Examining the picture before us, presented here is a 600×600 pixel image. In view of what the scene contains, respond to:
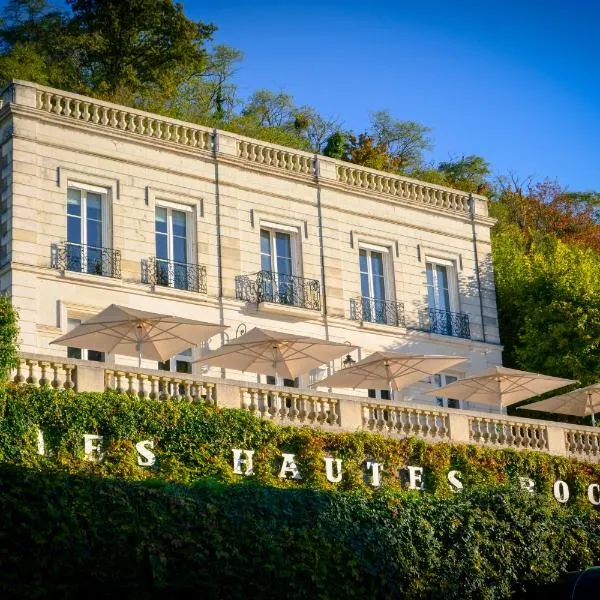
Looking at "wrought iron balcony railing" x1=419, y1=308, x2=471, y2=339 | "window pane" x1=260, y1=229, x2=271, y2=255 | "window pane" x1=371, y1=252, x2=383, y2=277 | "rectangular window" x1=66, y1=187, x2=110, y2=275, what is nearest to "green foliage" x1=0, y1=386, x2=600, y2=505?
"rectangular window" x1=66, y1=187, x2=110, y2=275

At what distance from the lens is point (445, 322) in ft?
121

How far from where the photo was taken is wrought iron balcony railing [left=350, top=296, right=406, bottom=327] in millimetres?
35312

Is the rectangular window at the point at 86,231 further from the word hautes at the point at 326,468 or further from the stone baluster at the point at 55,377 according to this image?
the word hautes at the point at 326,468

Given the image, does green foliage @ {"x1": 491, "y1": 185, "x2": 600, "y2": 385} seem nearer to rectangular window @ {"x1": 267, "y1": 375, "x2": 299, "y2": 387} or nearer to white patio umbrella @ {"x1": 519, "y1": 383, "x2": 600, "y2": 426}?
white patio umbrella @ {"x1": 519, "y1": 383, "x2": 600, "y2": 426}

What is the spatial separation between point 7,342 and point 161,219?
433 inches

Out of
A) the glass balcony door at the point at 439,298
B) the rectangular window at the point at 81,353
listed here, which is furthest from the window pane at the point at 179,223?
the glass balcony door at the point at 439,298

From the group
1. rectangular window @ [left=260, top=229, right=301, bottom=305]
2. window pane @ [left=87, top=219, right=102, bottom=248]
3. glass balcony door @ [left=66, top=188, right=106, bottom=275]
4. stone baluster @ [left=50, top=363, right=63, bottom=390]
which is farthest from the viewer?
rectangular window @ [left=260, top=229, right=301, bottom=305]

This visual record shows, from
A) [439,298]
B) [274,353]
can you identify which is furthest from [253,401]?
[439,298]

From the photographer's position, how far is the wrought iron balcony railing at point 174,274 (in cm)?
3222

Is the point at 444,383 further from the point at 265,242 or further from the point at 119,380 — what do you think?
the point at 119,380

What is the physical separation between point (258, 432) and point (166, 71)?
26.4 meters

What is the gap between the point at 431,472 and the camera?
27.5 metres

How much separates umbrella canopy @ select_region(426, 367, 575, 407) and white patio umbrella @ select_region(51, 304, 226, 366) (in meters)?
6.70

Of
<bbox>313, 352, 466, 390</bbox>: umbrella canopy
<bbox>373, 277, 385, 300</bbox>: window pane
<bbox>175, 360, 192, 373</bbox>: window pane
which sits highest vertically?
<bbox>373, 277, 385, 300</bbox>: window pane
